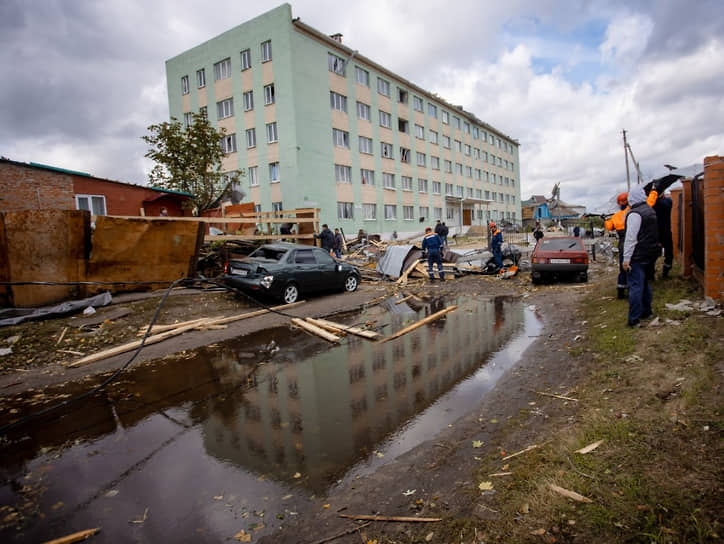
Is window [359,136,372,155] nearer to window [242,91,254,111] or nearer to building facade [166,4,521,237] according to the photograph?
building facade [166,4,521,237]

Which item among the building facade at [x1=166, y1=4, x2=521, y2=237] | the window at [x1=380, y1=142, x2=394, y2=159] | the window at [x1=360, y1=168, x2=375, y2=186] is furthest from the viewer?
the window at [x1=380, y1=142, x2=394, y2=159]

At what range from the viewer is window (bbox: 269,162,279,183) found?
2747cm

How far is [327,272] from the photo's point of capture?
39.7 ft

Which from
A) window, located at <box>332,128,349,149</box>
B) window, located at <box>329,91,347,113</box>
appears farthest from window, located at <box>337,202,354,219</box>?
window, located at <box>329,91,347,113</box>

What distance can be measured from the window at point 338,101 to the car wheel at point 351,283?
1999 cm

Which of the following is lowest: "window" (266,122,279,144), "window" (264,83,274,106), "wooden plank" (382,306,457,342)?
"wooden plank" (382,306,457,342)

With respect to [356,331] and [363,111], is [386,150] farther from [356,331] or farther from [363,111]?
[356,331]

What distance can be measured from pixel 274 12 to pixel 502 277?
2309 centimetres

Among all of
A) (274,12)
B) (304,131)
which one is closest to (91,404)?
(304,131)

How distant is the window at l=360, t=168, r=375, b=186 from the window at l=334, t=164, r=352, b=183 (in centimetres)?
163

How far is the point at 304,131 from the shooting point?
26.7 meters

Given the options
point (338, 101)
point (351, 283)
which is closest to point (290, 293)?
point (351, 283)

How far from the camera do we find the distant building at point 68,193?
13.6 metres

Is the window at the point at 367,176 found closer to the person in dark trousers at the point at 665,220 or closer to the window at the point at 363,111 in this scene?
the window at the point at 363,111
